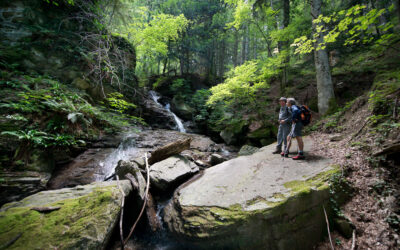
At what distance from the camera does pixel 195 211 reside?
338 centimetres

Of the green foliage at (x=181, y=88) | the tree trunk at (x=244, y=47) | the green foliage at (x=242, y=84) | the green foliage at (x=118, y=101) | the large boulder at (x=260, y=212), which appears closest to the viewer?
the large boulder at (x=260, y=212)

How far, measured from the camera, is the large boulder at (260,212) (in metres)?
2.82

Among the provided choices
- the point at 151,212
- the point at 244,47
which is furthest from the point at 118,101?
the point at 244,47

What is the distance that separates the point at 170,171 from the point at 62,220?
2835mm

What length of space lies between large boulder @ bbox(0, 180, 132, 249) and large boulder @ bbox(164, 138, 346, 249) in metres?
1.47

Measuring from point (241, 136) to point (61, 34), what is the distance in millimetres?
11526

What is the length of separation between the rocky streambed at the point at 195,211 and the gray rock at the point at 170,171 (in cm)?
3

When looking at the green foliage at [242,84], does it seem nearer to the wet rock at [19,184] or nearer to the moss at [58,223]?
the moss at [58,223]

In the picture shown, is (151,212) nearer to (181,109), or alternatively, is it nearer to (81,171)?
(81,171)

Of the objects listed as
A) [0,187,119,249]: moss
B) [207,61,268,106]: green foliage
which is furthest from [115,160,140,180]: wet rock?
[207,61,268,106]: green foliage

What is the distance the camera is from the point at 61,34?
→ 7.93 m

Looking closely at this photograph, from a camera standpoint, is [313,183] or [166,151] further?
[166,151]

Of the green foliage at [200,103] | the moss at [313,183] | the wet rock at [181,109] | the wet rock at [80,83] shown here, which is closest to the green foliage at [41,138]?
the wet rock at [80,83]

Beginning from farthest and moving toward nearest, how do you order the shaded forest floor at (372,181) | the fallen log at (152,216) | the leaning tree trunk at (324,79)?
1. the leaning tree trunk at (324,79)
2. the fallen log at (152,216)
3. the shaded forest floor at (372,181)
